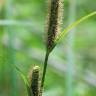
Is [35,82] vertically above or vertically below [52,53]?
above

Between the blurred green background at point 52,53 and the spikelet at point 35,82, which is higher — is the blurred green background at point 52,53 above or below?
below

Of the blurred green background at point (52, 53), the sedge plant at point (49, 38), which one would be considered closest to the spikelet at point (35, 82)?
the sedge plant at point (49, 38)

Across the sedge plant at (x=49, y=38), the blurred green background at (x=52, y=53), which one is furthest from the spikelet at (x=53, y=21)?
the blurred green background at (x=52, y=53)

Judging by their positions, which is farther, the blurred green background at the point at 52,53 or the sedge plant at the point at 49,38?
the blurred green background at the point at 52,53

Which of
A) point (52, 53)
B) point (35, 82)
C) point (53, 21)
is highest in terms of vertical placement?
point (53, 21)

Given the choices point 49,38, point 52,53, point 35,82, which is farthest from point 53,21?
point 52,53

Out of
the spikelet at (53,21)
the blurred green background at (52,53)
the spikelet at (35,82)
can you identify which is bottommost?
the blurred green background at (52,53)

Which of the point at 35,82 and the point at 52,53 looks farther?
the point at 52,53

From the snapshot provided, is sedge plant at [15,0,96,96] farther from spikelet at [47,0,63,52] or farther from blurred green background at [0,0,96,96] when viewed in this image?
blurred green background at [0,0,96,96]

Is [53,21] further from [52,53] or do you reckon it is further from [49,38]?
[52,53]

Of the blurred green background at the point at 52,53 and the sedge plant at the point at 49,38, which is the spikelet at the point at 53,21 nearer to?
the sedge plant at the point at 49,38
